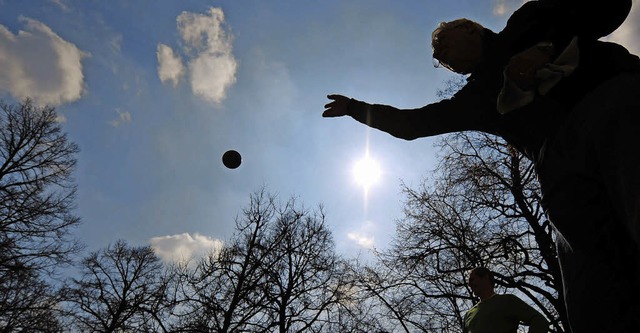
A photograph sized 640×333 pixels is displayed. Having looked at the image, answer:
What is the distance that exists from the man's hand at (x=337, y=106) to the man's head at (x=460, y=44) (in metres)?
0.49

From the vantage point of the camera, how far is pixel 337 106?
196 centimetres

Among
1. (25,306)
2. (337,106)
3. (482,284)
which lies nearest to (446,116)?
(337,106)

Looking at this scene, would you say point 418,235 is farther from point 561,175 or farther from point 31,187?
point 31,187

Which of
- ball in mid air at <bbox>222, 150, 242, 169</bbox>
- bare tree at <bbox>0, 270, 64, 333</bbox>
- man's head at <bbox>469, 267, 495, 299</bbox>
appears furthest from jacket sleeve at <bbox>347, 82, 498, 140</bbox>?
bare tree at <bbox>0, 270, 64, 333</bbox>

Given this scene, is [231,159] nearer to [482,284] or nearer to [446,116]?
[482,284]

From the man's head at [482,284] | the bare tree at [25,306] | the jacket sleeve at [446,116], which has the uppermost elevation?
the bare tree at [25,306]

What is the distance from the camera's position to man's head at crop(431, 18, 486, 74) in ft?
→ 5.64

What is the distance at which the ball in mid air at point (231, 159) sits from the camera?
9.40 metres

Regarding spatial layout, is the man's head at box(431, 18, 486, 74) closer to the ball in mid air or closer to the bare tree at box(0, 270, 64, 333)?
the ball in mid air

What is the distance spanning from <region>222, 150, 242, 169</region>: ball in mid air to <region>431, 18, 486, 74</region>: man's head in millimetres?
7991

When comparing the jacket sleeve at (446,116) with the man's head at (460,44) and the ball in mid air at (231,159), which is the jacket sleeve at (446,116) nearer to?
the man's head at (460,44)

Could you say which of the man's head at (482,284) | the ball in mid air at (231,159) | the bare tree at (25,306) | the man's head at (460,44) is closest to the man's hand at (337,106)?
the man's head at (460,44)

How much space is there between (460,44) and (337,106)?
64 centimetres

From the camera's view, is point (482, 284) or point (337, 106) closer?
point (337, 106)
